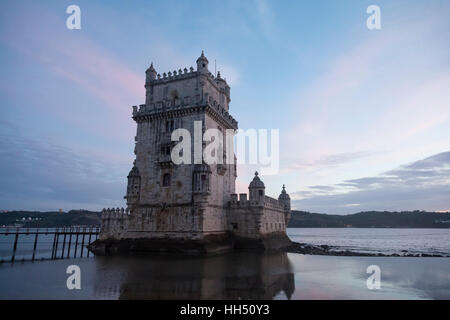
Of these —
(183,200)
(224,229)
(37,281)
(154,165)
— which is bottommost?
(37,281)

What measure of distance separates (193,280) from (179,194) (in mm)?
14822

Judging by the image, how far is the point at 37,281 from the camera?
17.9m

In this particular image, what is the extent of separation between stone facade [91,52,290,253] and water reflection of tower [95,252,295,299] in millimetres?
6099

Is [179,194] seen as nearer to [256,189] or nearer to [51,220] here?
[256,189]

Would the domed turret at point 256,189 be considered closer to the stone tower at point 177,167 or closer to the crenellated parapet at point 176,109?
the stone tower at point 177,167

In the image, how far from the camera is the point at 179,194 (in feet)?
103

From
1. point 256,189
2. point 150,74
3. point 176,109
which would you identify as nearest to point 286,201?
point 256,189

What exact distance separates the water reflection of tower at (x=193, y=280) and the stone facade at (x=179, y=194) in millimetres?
6099

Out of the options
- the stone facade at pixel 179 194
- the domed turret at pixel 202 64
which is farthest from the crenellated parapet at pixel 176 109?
the domed turret at pixel 202 64

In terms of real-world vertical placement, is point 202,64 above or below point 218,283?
above
